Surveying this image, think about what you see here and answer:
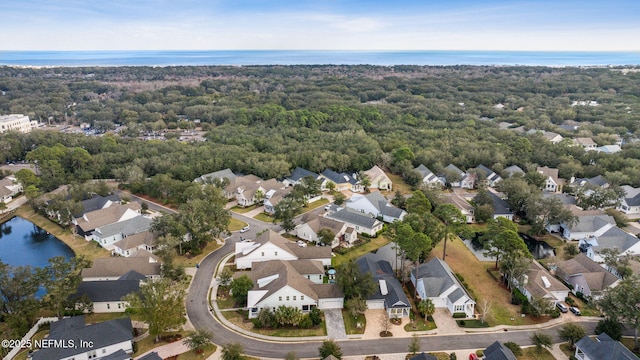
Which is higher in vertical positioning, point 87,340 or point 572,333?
point 87,340

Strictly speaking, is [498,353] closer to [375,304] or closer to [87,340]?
[375,304]

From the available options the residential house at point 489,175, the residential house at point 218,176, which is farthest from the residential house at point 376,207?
the residential house at point 218,176

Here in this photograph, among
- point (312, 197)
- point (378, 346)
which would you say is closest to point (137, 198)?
point (312, 197)

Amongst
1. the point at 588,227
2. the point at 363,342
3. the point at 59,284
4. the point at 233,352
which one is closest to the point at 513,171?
the point at 588,227

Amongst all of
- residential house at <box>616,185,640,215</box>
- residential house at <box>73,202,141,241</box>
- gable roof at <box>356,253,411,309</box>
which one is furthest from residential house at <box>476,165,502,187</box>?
residential house at <box>73,202,141,241</box>

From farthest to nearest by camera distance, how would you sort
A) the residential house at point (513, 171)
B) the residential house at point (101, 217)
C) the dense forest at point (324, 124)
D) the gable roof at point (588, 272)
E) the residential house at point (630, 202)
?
the dense forest at point (324, 124), the residential house at point (513, 171), the residential house at point (630, 202), the residential house at point (101, 217), the gable roof at point (588, 272)

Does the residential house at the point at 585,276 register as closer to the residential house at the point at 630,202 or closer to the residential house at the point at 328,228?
the residential house at the point at 328,228
